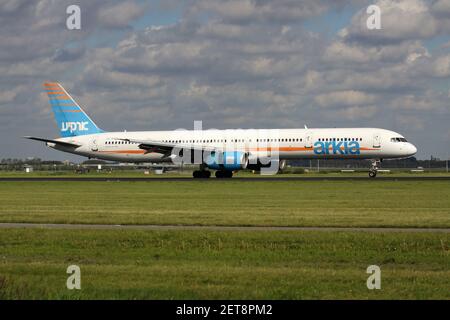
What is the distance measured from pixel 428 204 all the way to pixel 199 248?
1712 cm

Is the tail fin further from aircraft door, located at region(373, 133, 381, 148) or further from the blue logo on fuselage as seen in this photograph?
aircraft door, located at region(373, 133, 381, 148)

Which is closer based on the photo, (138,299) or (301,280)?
(138,299)

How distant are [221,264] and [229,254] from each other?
154 centimetres

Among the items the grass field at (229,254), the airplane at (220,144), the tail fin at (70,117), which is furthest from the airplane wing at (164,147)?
the grass field at (229,254)

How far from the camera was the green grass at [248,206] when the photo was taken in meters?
25.7

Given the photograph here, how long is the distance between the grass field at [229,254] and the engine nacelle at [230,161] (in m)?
27.1

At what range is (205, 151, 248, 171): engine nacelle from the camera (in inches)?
2397

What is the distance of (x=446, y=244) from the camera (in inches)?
744

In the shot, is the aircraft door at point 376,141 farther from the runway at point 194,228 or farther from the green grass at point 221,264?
the green grass at point 221,264

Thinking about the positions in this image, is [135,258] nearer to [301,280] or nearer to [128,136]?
[301,280]

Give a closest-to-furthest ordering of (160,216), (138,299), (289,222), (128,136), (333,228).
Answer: (138,299) → (333,228) → (289,222) → (160,216) → (128,136)

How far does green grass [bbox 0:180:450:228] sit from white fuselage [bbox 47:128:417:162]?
42.6 ft

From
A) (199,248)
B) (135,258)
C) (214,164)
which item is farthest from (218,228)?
(214,164)

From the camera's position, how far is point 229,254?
17.8m
